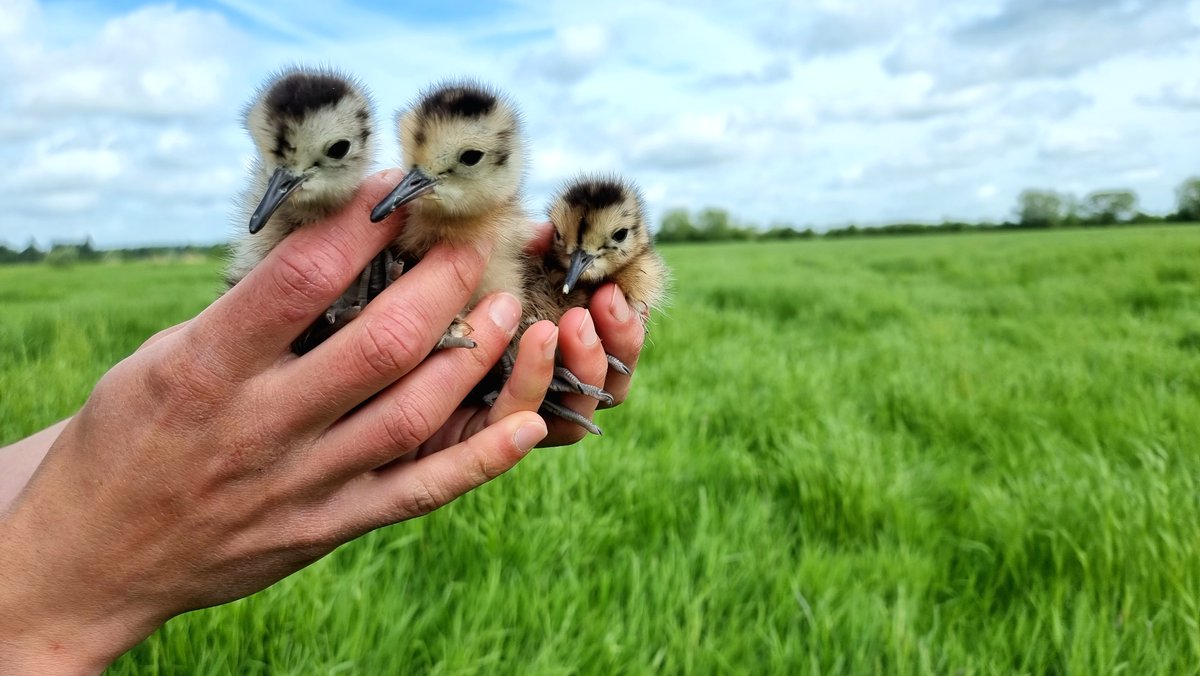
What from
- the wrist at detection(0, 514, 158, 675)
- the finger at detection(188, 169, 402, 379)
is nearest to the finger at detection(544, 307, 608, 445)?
the finger at detection(188, 169, 402, 379)

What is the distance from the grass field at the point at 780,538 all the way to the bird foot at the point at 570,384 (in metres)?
0.77

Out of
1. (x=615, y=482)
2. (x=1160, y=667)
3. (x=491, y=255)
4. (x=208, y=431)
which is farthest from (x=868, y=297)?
(x=208, y=431)

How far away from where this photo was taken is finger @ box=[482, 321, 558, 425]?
6.09ft

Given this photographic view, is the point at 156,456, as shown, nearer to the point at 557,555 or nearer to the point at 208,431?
the point at 208,431

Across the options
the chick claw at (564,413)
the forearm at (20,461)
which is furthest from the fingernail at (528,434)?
the forearm at (20,461)

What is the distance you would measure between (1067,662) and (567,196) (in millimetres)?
2071

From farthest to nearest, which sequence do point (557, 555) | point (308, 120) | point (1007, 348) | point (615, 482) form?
1. point (1007, 348)
2. point (615, 482)
3. point (557, 555)
4. point (308, 120)

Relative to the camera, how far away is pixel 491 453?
1838mm

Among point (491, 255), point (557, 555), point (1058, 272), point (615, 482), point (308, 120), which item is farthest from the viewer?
point (1058, 272)

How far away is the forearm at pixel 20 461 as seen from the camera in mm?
2100

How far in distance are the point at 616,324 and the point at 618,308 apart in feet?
0.15

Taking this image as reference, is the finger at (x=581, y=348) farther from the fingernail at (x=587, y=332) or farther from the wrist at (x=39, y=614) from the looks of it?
the wrist at (x=39, y=614)

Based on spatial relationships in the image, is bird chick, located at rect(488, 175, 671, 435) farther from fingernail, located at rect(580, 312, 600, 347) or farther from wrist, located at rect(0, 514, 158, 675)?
wrist, located at rect(0, 514, 158, 675)

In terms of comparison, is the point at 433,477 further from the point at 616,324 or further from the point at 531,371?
the point at 616,324
